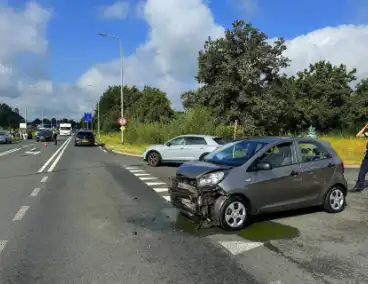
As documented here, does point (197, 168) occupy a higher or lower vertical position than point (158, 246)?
higher

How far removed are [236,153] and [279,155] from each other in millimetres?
786

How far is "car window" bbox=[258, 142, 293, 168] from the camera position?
6.95 meters

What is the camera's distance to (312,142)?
774cm

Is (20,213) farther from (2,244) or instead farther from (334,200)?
(334,200)

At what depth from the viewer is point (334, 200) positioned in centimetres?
772

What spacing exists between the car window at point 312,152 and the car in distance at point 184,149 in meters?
9.44

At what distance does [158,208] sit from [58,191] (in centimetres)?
345

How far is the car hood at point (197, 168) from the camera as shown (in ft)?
21.4

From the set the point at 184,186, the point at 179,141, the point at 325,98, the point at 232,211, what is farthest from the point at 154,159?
the point at 325,98

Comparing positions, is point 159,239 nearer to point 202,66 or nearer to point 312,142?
point 312,142

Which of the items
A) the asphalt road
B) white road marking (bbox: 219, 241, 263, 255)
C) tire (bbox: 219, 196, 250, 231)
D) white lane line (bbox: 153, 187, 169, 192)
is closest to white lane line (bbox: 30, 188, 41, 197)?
the asphalt road

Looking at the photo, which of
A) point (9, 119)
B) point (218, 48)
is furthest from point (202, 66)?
point (9, 119)

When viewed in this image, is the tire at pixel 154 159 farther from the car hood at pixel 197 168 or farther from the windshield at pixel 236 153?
the car hood at pixel 197 168

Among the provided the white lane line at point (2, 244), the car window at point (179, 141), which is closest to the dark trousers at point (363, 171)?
the white lane line at point (2, 244)
